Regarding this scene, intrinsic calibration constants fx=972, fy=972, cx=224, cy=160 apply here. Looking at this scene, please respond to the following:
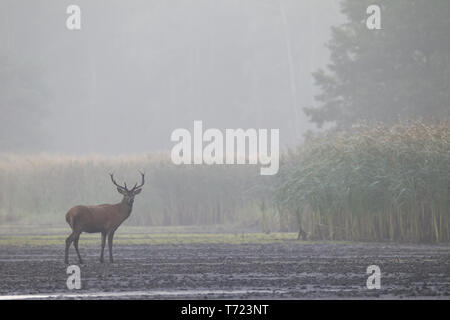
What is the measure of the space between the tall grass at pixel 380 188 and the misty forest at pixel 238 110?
41 millimetres

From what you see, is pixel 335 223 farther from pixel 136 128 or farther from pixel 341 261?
pixel 136 128

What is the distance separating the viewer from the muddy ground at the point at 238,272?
14172mm

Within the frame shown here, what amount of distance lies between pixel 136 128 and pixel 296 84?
19617 mm

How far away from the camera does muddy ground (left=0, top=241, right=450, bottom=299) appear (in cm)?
1417

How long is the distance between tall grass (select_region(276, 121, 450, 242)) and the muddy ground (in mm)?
1682

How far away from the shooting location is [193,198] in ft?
120

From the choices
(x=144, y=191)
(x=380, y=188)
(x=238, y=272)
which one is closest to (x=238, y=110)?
(x=144, y=191)

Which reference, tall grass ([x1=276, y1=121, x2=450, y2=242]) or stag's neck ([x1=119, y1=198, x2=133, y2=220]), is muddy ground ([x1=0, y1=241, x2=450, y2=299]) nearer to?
stag's neck ([x1=119, y1=198, x2=133, y2=220])

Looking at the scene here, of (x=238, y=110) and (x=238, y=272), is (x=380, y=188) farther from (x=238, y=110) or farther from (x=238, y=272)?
(x=238, y=110)

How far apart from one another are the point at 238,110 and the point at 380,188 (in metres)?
84.8

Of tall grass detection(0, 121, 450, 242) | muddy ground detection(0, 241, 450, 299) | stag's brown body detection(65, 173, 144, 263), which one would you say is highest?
tall grass detection(0, 121, 450, 242)

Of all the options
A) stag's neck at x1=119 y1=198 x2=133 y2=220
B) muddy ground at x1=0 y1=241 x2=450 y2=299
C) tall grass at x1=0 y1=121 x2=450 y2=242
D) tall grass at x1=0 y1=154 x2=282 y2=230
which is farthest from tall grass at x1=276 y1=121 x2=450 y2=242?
tall grass at x1=0 y1=154 x2=282 y2=230

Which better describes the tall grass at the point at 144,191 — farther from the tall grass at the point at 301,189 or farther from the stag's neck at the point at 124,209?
the stag's neck at the point at 124,209
